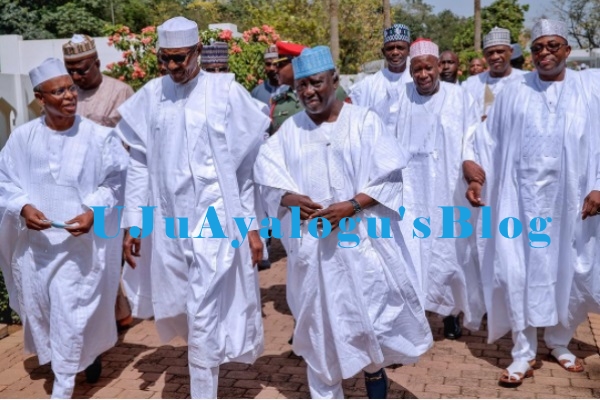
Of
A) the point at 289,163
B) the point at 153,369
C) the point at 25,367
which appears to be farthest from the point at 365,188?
the point at 25,367

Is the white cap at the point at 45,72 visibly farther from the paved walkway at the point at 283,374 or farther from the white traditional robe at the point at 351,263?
the paved walkway at the point at 283,374

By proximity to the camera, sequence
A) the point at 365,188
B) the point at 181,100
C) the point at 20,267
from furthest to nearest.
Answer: the point at 20,267
the point at 181,100
the point at 365,188

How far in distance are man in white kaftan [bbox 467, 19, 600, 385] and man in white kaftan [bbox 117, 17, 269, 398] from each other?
170cm

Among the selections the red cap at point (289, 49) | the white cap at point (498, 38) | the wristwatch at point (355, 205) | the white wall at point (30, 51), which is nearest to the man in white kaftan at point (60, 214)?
the wristwatch at point (355, 205)

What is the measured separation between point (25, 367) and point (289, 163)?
2692mm

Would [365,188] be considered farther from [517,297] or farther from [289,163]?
[517,297]

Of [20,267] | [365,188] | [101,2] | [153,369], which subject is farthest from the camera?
[101,2]

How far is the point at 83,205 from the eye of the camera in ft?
16.5

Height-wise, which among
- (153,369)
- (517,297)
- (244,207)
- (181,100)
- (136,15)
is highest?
(136,15)

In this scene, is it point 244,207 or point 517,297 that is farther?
point 517,297

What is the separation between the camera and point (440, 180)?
20.2ft

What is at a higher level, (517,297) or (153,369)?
(517,297)

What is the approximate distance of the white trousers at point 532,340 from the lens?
17.5 feet

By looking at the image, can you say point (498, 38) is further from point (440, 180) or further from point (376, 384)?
point (376, 384)
